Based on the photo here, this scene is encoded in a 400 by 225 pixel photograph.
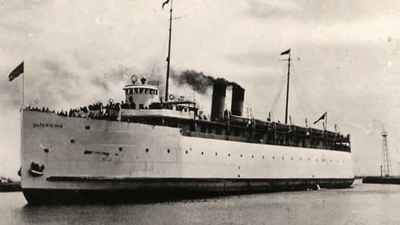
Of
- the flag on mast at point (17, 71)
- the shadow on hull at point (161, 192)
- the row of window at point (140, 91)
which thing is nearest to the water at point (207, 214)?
the shadow on hull at point (161, 192)

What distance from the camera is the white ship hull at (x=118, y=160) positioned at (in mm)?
26469

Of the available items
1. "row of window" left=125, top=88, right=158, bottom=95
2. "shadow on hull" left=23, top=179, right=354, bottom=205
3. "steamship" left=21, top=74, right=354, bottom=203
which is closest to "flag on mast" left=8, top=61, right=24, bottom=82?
"steamship" left=21, top=74, right=354, bottom=203

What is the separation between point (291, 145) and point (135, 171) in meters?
17.8

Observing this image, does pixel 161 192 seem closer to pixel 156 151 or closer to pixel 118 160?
pixel 156 151

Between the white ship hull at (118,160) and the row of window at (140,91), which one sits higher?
the row of window at (140,91)

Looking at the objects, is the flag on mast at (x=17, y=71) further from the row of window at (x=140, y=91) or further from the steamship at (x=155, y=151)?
the row of window at (x=140, y=91)

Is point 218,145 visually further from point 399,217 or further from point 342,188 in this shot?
point 342,188

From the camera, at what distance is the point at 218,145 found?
114 feet

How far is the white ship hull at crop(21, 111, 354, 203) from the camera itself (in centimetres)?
2647

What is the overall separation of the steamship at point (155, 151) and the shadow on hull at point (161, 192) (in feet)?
0.15

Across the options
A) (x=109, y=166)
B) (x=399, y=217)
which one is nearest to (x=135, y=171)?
(x=109, y=166)

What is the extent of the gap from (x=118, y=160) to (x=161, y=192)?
3.19 metres

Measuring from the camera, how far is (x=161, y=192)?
29938 millimetres

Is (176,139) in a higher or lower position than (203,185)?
higher
